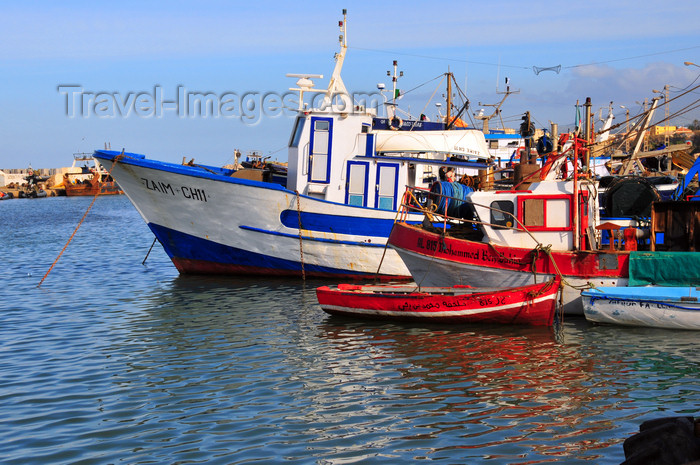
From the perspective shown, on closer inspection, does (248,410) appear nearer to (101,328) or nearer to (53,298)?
(101,328)

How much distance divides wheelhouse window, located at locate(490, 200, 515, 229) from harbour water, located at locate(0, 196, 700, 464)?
2763mm

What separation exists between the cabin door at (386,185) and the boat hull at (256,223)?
0.99 meters

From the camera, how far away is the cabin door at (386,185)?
70.2 ft

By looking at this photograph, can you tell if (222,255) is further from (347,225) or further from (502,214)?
(502,214)

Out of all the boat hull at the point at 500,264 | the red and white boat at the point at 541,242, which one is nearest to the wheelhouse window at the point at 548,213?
the red and white boat at the point at 541,242

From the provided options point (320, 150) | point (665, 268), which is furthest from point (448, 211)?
point (665, 268)

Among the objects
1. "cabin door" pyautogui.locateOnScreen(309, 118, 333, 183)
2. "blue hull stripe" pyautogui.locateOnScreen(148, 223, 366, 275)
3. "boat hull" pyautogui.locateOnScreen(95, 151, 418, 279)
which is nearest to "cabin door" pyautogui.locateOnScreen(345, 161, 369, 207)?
"cabin door" pyautogui.locateOnScreen(309, 118, 333, 183)

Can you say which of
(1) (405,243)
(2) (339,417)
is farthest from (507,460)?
(1) (405,243)

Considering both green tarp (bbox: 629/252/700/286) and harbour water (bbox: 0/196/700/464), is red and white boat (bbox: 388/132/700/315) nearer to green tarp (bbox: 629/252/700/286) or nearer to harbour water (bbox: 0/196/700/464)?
green tarp (bbox: 629/252/700/286)

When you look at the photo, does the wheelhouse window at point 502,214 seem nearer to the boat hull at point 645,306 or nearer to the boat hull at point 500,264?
the boat hull at point 500,264

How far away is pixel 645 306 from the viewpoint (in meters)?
14.2

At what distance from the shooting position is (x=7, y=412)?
9.83 m

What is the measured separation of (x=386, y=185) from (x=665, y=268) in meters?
8.97

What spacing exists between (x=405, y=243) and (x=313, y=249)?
15.9ft
